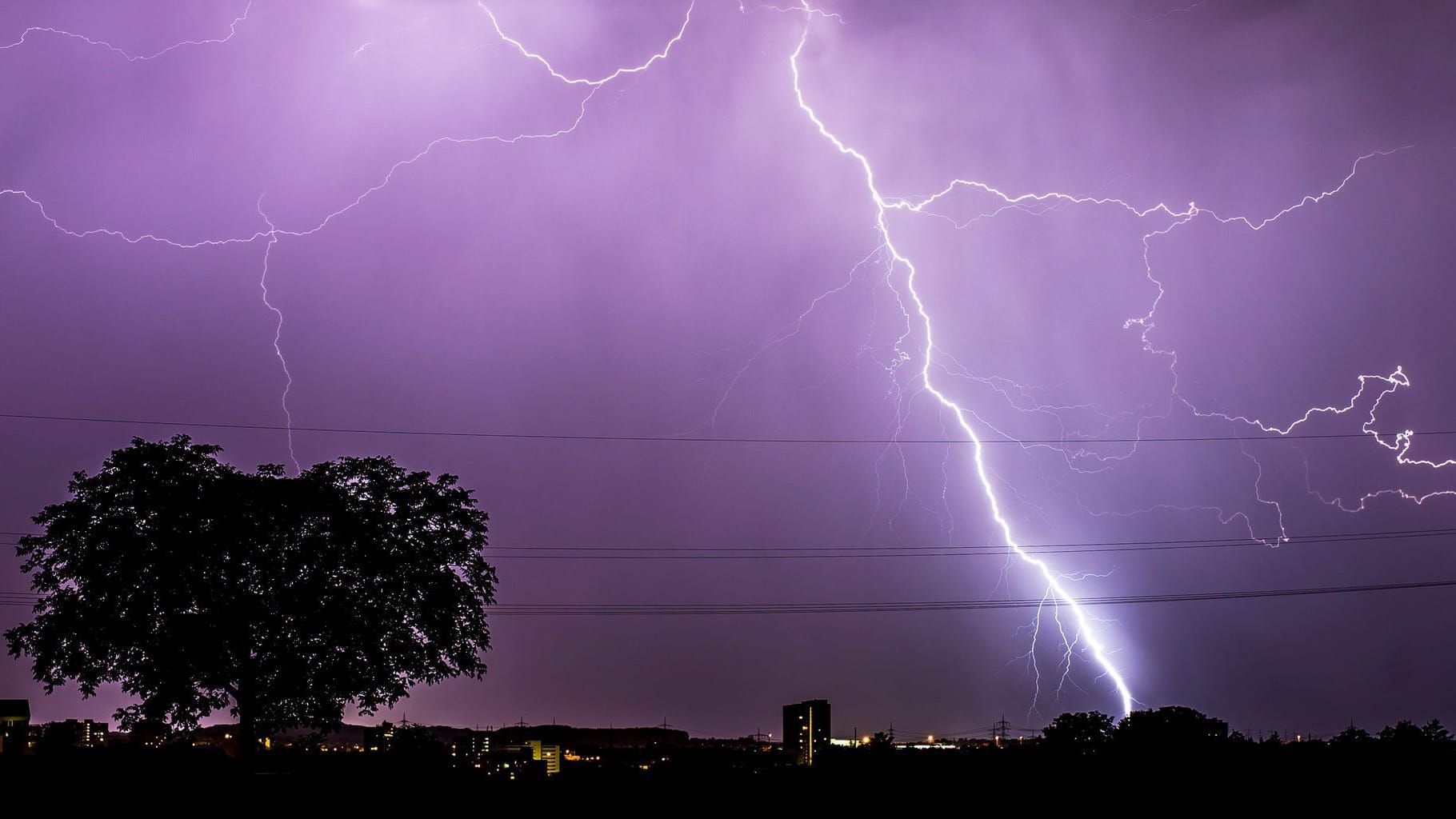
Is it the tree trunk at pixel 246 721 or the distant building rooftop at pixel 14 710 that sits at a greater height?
the tree trunk at pixel 246 721

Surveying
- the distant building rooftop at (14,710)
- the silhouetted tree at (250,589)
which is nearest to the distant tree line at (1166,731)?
the silhouetted tree at (250,589)

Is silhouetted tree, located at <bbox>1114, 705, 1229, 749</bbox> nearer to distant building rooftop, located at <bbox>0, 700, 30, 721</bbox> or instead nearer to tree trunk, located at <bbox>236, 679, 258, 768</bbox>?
tree trunk, located at <bbox>236, 679, 258, 768</bbox>

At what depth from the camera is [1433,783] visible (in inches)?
655

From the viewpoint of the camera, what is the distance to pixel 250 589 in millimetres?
18828

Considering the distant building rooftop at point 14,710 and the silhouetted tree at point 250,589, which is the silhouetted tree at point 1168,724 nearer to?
the silhouetted tree at point 250,589

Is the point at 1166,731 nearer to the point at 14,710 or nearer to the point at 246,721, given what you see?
the point at 246,721

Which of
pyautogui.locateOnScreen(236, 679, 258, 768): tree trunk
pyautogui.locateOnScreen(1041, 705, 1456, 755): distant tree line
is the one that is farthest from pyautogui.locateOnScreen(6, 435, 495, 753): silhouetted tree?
pyautogui.locateOnScreen(1041, 705, 1456, 755): distant tree line

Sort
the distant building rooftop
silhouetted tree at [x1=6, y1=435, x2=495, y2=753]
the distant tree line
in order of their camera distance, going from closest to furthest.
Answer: silhouetted tree at [x1=6, y1=435, x2=495, y2=753] → the distant tree line → the distant building rooftop

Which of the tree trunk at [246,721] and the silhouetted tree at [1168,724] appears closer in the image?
the tree trunk at [246,721]

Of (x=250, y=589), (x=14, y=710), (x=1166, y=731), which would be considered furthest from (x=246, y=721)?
(x=14, y=710)

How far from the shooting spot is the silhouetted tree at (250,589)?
18.1 m

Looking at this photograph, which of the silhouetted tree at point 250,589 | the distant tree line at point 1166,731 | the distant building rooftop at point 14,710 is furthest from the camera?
the distant building rooftop at point 14,710

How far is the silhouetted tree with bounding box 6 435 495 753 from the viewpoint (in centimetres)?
1809

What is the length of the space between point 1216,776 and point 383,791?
13169 mm
